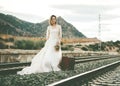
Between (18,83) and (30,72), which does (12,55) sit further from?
(18,83)

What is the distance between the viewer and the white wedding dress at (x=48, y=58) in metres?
15.1

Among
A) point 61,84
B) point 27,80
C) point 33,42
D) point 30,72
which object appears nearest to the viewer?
point 61,84

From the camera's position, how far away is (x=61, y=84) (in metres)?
9.68

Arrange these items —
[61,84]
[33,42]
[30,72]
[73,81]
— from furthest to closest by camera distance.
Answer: [33,42], [30,72], [73,81], [61,84]

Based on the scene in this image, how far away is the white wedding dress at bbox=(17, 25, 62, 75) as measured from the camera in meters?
15.1

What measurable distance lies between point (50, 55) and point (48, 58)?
0.56 feet

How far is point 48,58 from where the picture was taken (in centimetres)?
1551

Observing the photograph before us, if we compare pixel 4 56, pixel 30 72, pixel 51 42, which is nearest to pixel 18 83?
pixel 30 72

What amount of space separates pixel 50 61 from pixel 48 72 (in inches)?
22.3

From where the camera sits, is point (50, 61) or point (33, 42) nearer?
point (50, 61)

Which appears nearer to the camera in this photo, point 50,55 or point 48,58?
point 48,58

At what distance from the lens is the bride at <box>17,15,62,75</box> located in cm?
1509

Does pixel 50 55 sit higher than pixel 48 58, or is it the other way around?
pixel 50 55

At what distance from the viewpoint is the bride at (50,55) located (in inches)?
594
